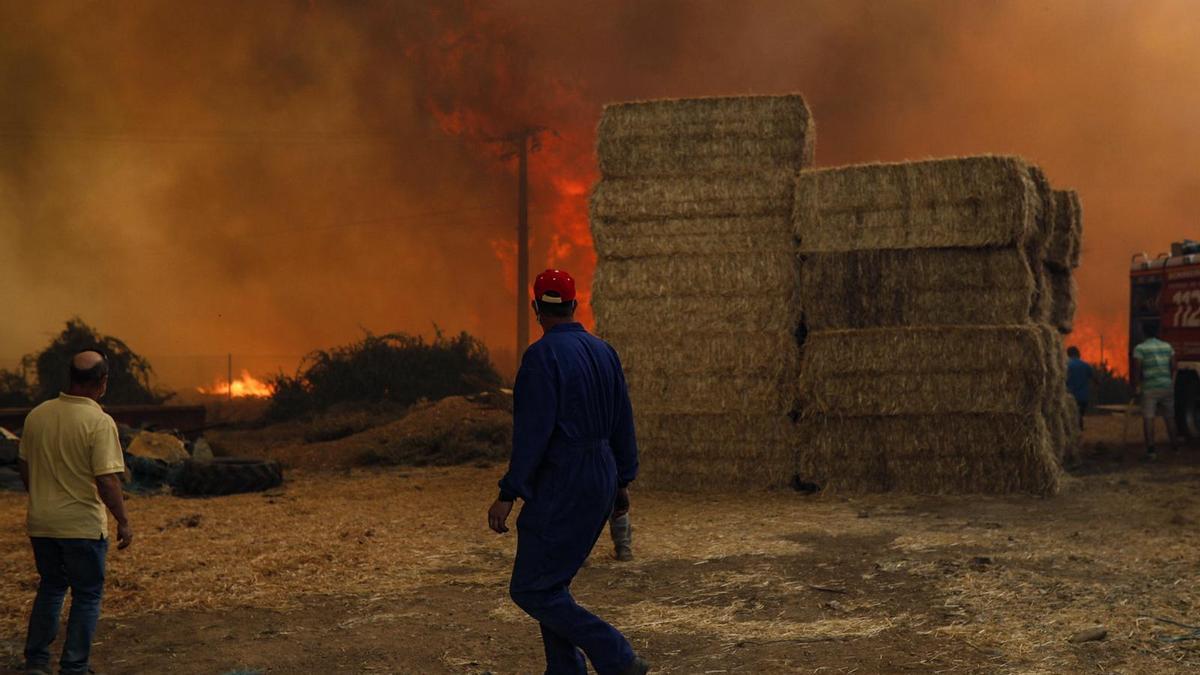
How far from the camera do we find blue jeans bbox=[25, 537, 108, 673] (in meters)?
5.45

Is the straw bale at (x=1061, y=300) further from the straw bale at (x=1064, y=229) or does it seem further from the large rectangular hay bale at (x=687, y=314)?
the large rectangular hay bale at (x=687, y=314)

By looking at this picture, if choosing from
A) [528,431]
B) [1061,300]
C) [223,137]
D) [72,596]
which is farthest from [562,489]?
[223,137]

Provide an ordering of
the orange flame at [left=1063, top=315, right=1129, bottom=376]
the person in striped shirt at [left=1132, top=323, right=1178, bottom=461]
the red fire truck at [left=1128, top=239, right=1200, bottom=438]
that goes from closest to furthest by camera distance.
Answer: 1. the person in striped shirt at [left=1132, top=323, right=1178, bottom=461]
2. the red fire truck at [left=1128, top=239, right=1200, bottom=438]
3. the orange flame at [left=1063, top=315, right=1129, bottom=376]

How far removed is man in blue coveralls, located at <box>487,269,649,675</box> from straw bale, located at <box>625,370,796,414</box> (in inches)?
311

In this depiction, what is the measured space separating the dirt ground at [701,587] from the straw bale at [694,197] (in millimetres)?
3272

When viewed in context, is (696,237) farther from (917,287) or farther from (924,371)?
(924,371)

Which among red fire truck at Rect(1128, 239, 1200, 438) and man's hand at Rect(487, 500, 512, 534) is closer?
man's hand at Rect(487, 500, 512, 534)

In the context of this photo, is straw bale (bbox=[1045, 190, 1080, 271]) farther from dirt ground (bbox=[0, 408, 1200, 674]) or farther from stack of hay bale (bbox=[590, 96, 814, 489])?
stack of hay bale (bbox=[590, 96, 814, 489])

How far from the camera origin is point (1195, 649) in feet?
19.6

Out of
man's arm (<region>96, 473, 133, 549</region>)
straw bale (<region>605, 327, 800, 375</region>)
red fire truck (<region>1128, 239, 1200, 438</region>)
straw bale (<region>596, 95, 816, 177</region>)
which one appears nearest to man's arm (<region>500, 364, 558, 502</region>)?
man's arm (<region>96, 473, 133, 549</region>)

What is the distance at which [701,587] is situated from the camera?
800 centimetres

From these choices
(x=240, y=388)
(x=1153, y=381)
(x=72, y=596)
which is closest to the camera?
(x=72, y=596)

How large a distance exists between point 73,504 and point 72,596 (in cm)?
46

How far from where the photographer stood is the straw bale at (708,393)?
1296cm
